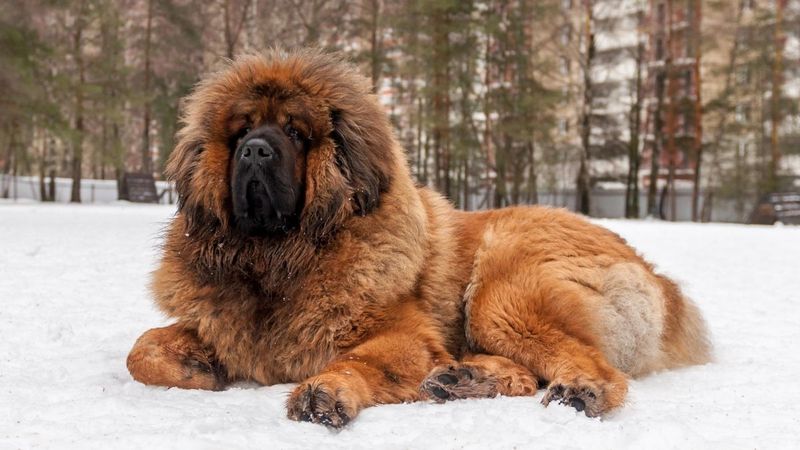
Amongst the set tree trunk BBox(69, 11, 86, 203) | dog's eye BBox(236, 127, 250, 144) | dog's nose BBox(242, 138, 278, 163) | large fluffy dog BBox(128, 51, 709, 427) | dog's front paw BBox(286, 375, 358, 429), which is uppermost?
tree trunk BBox(69, 11, 86, 203)

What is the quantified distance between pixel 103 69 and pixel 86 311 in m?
23.3

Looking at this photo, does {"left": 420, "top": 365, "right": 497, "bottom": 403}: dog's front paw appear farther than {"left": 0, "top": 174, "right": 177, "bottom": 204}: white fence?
No

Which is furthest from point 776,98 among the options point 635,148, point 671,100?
point 635,148

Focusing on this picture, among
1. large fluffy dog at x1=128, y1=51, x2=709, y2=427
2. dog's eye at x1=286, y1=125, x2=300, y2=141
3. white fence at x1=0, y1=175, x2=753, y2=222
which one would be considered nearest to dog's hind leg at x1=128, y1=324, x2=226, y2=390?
large fluffy dog at x1=128, y1=51, x2=709, y2=427

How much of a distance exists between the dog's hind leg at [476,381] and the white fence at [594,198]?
2701 centimetres

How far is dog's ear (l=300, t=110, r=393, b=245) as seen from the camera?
355 centimetres

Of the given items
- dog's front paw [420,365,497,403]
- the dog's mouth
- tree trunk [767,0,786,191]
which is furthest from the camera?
tree trunk [767,0,786,191]

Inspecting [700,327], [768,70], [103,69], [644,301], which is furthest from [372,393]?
[768,70]

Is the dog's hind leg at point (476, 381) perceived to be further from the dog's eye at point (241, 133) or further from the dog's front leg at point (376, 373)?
the dog's eye at point (241, 133)

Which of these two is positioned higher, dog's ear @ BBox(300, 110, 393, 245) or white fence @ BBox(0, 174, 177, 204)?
dog's ear @ BBox(300, 110, 393, 245)

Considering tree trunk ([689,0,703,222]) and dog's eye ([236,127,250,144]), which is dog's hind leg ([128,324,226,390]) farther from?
tree trunk ([689,0,703,222])

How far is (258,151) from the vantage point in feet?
10.8

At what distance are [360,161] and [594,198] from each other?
113 feet

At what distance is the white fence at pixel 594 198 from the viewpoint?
31953 millimetres
